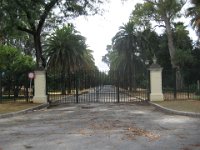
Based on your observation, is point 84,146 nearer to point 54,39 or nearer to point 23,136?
point 23,136

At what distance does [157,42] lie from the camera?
70.6 metres

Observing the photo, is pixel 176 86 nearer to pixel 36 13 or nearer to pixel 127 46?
pixel 36 13

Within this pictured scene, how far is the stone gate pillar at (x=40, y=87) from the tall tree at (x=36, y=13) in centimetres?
362

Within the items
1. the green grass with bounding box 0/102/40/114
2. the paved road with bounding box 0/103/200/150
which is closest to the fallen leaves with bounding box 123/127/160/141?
the paved road with bounding box 0/103/200/150

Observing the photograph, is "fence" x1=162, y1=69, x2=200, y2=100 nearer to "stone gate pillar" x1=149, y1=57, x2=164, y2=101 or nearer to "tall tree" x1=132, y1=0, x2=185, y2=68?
"stone gate pillar" x1=149, y1=57, x2=164, y2=101

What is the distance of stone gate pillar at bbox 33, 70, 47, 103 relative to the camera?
3147 cm

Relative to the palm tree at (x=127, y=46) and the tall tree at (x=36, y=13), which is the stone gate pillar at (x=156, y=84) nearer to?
the tall tree at (x=36, y=13)

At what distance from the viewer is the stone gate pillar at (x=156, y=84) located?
30.6m

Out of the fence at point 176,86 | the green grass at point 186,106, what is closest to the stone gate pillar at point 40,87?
the fence at point 176,86

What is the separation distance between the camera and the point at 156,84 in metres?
30.7

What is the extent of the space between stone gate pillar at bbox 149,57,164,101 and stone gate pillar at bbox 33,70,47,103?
765 centimetres

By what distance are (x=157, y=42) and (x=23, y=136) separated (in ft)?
194

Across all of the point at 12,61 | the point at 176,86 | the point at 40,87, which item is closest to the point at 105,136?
the point at 40,87

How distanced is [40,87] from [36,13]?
19.1 feet
